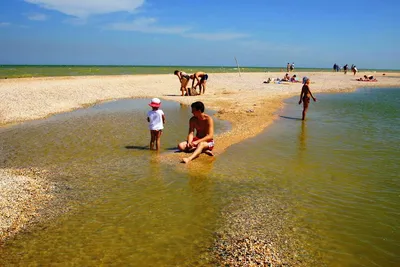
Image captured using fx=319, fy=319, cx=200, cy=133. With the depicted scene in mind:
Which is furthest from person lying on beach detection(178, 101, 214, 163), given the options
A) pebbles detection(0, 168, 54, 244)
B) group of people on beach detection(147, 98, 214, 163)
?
pebbles detection(0, 168, 54, 244)

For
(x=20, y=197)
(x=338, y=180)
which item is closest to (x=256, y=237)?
(x=338, y=180)

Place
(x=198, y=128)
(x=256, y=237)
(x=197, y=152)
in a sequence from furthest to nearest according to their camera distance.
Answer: (x=198, y=128)
(x=197, y=152)
(x=256, y=237)

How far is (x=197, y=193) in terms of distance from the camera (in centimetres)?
622

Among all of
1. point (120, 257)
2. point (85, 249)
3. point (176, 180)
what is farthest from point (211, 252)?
point (176, 180)

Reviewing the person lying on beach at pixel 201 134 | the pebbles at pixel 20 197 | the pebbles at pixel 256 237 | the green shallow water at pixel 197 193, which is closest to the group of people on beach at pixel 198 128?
the person lying on beach at pixel 201 134

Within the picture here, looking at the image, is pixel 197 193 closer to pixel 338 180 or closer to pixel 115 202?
A: pixel 115 202

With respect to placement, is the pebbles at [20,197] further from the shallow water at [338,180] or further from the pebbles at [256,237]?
the shallow water at [338,180]

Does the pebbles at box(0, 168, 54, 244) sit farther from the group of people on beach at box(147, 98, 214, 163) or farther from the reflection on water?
the group of people on beach at box(147, 98, 214, 163)

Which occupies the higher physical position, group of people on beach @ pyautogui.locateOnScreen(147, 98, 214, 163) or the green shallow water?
group of people on beach @ pyautogui.locateOnScreen(147, 98, 214, 163)

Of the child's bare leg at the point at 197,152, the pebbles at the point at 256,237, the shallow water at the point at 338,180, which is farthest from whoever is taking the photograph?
the child's bare leg at the point at 197,152

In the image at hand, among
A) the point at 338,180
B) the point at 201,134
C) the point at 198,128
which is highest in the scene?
the point at 198,128

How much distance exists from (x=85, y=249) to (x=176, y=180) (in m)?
2.83

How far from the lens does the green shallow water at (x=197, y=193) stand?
14.2 ft

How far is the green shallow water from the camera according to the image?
433 centimetres
